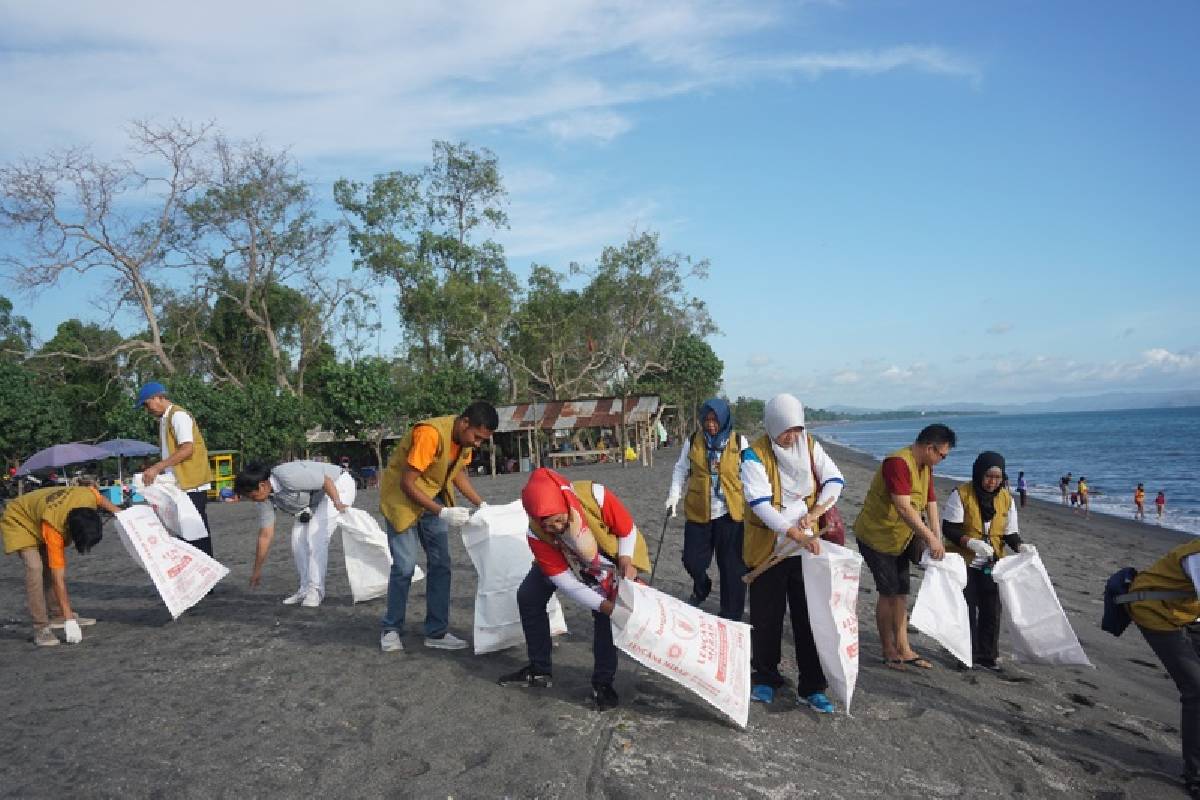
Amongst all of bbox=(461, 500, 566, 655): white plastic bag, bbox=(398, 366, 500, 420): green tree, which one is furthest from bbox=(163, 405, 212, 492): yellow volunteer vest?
bbox=(398, 366, 500, 420): green tree

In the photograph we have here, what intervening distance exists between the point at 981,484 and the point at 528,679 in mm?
3185

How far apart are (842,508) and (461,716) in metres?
11.9

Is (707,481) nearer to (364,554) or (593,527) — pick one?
(593,527)

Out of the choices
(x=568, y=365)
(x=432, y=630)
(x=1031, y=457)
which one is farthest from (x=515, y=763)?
(x=1031, y=457)

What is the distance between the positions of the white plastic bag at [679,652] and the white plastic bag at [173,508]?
4141 millimetres

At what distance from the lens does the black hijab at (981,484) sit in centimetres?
521

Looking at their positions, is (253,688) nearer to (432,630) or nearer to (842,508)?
(432,630)

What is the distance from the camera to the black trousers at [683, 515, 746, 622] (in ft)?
17.9

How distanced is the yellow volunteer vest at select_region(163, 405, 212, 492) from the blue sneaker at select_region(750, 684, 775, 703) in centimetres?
468

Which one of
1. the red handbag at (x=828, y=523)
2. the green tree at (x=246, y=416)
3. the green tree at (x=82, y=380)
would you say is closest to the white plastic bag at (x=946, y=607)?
the red handbag at (x=828, y=523)

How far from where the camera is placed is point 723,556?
224 inches

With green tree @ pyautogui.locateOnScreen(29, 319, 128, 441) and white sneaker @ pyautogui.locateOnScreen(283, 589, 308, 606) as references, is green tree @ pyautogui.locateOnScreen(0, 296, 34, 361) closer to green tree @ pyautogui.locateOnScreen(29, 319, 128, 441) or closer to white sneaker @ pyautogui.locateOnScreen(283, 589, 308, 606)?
green tree @ pyautogui.locateOnScreen(29, 319, 128, 441)

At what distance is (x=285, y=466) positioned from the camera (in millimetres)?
6312

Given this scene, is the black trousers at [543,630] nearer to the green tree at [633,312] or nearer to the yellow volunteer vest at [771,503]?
the yellow volunteer vest at [771,503]
